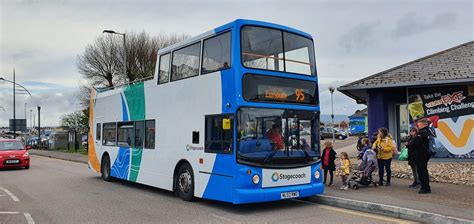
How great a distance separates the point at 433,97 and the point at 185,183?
10.7 metres

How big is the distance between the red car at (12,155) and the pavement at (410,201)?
15365 mm

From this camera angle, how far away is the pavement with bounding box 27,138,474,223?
24.9ft

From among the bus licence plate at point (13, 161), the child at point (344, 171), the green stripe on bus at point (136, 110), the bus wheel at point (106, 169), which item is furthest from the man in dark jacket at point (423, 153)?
the bus licence plate at point (13, 161)

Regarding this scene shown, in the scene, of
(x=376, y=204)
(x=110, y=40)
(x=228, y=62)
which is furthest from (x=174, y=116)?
(x=110, y=40)

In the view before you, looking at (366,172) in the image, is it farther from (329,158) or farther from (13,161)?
(13,161)

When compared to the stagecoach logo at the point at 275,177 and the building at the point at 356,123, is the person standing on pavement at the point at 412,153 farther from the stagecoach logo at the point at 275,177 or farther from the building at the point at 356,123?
the building at the point at 356,123

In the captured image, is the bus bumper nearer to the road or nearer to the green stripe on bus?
the road

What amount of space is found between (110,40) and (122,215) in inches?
1229

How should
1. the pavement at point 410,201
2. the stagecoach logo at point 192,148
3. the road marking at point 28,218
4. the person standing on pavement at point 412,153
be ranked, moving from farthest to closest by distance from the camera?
1. the person standing on pavement at point 412,153
2. the stagecoach logo at point 192,148
3. the road marking at point 28,218
4. the pavement at point 410,201

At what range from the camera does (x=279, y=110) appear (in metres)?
8.91

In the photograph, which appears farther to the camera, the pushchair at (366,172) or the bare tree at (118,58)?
the bare tree at (118,58)

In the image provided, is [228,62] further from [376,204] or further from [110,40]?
[110,40]

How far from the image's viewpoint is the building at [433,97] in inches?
603

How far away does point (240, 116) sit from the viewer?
333 inches
